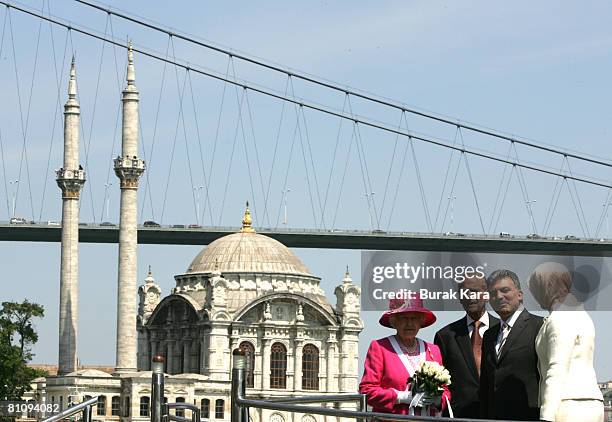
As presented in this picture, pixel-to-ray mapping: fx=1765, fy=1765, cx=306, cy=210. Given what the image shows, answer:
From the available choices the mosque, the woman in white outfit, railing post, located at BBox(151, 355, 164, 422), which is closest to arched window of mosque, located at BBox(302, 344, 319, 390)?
the mosque

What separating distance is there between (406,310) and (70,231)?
234 feet

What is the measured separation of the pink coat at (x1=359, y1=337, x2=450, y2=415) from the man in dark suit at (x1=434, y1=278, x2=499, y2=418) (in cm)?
15

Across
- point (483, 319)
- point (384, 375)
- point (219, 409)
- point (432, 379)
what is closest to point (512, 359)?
point (432, 379)

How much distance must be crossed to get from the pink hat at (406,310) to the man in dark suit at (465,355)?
0.86 ft

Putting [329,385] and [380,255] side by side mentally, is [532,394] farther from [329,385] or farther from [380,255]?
[329,385]

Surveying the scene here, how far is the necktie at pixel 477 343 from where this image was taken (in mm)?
11773

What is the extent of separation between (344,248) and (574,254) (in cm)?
7827

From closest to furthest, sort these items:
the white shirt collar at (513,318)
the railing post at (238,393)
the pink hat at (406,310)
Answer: the railing post at (238,393)
the pink hat at (406,310)
the white shirt collar at (513,318)

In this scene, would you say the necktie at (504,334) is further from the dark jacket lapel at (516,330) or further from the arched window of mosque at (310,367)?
the arched window of mosque at (310,367)

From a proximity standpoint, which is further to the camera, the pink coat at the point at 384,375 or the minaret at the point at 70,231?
the minaret at the point at 70,231

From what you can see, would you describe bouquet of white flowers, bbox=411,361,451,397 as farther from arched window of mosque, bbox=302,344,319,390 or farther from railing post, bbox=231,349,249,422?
arched window of mosque, bbox=302,344,319,390

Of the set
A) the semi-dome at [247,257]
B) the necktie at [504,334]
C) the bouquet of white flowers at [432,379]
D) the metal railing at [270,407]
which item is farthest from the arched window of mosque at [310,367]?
the metal railing at [270,407]

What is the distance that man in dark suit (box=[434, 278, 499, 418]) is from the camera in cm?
1172

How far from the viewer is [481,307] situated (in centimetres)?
1119
